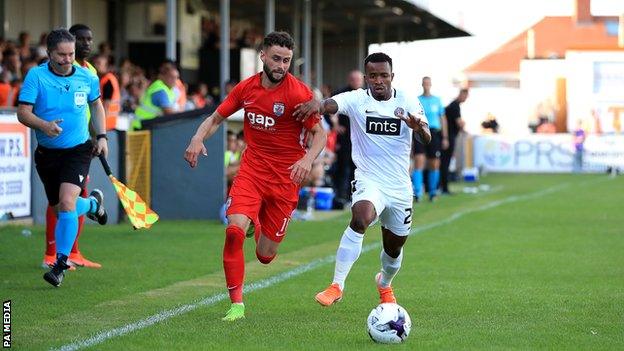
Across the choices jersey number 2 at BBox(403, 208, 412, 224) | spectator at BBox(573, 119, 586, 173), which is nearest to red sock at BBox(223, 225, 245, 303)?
jersey number 2 at BBox(403, 208, 412, 224)

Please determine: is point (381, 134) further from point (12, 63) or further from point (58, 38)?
point (12, 63)

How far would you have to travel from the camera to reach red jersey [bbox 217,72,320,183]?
9719 mm

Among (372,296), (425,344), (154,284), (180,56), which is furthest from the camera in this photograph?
(180,56)

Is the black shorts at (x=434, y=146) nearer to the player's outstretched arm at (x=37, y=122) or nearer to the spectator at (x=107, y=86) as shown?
the spectator at (x=107, y=86)

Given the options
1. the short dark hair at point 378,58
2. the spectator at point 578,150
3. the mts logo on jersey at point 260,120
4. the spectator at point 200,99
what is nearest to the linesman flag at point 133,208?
the mts logo on jersey at point 260,120

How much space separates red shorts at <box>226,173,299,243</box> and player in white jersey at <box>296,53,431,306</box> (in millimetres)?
464

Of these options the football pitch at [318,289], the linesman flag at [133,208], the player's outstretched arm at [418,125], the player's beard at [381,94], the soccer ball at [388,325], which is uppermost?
the player's beard at [381,94]

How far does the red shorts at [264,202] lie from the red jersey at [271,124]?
0.22 ft

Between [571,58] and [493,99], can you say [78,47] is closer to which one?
[571,58]

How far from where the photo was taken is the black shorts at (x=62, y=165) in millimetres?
11656

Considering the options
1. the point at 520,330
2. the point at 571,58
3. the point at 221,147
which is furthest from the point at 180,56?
the point at 571,58

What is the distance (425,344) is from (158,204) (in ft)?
36.6

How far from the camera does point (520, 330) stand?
9.02 metres

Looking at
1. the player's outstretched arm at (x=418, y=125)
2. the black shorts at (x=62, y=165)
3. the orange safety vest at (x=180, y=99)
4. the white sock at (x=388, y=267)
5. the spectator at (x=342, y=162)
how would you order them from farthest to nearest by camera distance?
1. the spectator at (x=342, y=162)
2. the orange safety vest at (x=180, y=99)
3. the black shorts at (x=62, y=165)
4. the white sock at (x=388, y=267)
5. the player's outstretched arm at (x=418, y=125)
